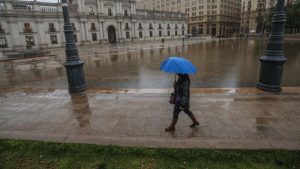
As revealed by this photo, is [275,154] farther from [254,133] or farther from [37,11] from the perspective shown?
[37,11]

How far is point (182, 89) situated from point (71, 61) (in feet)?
15.7

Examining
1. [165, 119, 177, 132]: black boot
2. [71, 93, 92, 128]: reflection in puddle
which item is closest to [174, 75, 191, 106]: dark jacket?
[165, 119, 177, 132]: black boot

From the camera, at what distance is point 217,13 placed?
290 feet

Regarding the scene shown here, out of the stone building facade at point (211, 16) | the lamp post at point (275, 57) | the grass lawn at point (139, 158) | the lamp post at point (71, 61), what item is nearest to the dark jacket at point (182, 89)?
the grass lawn at point (139, 158)

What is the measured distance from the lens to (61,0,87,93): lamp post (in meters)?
6.58

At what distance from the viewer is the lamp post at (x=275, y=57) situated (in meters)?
5.79

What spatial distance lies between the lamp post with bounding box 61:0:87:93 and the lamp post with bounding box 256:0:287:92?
6452mm

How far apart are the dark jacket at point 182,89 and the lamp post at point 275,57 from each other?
394 centimetres

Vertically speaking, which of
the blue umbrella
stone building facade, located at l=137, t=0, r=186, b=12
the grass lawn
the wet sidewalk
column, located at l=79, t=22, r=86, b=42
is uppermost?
stone building facade, located at l=137, t=0, r=186, b=12

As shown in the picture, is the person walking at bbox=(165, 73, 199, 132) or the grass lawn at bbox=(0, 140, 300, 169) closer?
the grass lawn at bbox=(0, 140, 300, 169)

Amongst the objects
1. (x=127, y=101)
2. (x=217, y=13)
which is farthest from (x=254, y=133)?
(x=217, y=13)

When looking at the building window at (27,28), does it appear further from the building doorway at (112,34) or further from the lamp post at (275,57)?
the lamp post at (275,57)

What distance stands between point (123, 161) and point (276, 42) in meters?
5.88

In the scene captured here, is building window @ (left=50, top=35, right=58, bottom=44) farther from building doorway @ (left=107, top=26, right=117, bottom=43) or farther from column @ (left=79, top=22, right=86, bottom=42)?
building doorway @ (left=107, top=26, right=117, bottom=43)
